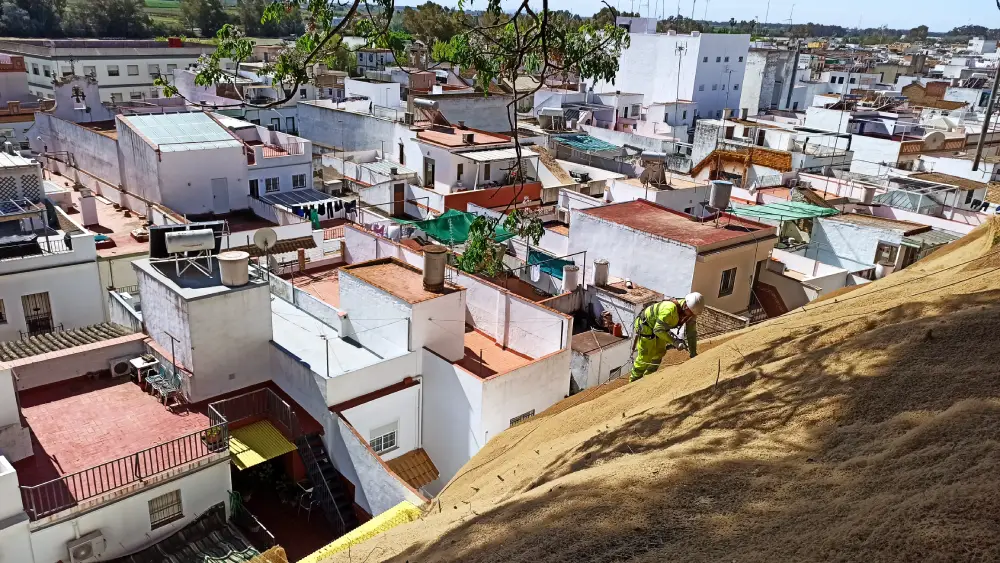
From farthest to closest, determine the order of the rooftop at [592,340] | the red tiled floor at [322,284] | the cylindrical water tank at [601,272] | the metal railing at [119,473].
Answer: the red tiled floor at [322,284]
the cylindrical water tank at [601,272]
the rooftop at [592,340]
the metal railing at [119,473]

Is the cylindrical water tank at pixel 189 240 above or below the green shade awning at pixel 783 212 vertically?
above

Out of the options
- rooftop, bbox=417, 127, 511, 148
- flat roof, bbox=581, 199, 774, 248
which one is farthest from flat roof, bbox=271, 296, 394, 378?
rooftop, bbox=417, 127, 511, 148

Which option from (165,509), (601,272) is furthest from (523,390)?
(165,509)

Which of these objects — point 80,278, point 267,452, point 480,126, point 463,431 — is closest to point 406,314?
point 463,431

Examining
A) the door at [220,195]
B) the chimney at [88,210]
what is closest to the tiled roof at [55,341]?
the chimney at [88,210]

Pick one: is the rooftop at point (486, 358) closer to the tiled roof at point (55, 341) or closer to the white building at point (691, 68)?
the tiled roof at point (55, 341)

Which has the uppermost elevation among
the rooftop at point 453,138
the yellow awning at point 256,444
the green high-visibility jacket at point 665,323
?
the green high-visibility jacket at point 665,323

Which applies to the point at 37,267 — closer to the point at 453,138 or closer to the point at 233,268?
the point at 233,268
